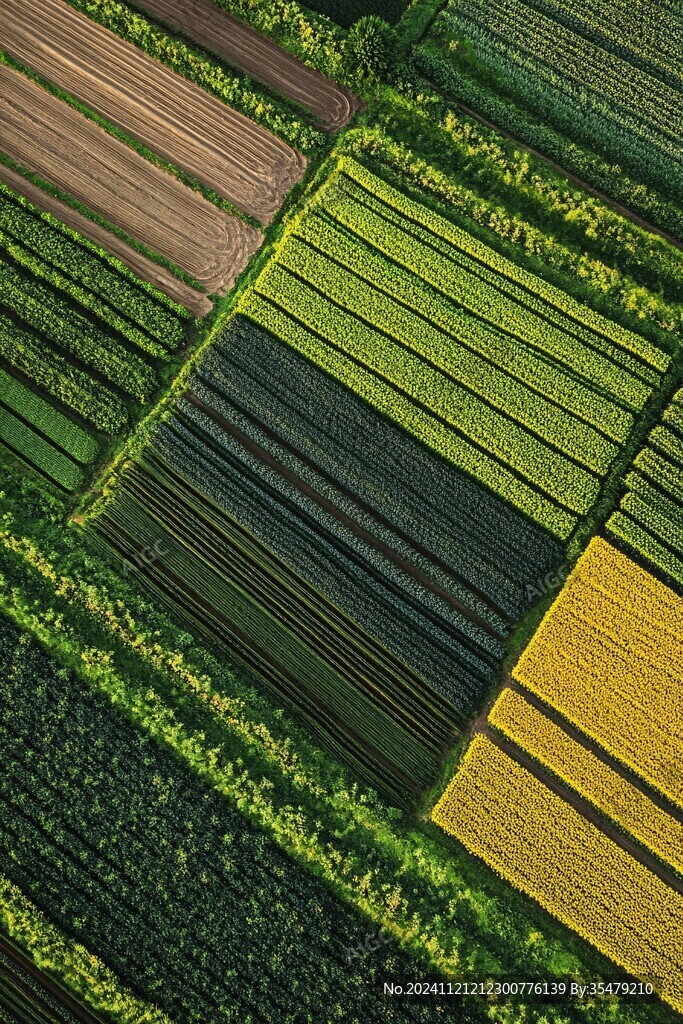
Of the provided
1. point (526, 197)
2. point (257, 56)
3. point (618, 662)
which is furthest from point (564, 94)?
point (618, 662)

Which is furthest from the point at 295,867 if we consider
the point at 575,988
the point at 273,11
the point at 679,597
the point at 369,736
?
the point at 273,11

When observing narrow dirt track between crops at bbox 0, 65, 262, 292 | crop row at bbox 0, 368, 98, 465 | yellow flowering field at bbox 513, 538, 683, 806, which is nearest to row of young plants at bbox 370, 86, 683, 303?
narrow dirt track between crops at bbox 0, 65, 262, 292

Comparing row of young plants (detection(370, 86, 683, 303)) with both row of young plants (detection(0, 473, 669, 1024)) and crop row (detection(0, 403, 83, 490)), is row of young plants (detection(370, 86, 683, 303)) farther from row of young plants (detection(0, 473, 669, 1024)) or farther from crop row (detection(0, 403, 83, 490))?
row of young plants (detection(0, 473, 669, 1024))

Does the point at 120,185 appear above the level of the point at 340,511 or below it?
above

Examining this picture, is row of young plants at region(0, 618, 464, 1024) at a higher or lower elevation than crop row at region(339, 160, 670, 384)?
lower

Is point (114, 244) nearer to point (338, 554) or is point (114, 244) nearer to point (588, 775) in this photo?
point (338, 554)

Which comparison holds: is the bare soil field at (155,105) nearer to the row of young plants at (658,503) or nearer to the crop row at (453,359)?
the crop row at (453,359)

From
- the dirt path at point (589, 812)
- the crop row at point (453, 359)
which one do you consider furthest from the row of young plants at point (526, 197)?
the dirt path at point (589, 812)
